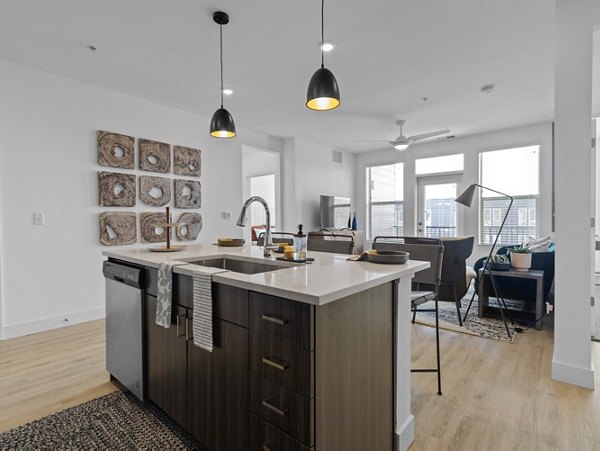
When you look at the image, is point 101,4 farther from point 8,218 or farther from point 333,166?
point 333,166

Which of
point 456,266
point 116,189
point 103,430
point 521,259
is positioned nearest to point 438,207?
point 521,259

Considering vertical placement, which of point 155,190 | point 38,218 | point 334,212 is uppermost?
point 155,190

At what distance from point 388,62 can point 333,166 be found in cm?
387

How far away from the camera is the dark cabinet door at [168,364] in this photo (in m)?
1.59

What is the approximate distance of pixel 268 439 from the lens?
3.83 feet

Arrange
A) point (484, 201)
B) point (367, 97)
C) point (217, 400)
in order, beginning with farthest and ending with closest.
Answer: point (484, 201), point (367, 97), point (217, 400)

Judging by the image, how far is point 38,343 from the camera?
2996 mm

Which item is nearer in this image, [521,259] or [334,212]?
[521,259]

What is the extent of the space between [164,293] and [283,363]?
2.78 ft

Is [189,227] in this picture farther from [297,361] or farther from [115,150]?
[297,361]

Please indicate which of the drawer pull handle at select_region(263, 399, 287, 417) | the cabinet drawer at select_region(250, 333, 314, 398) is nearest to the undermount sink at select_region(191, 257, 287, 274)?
the cabinet drawer at select_region(250, 333, 314, 398)

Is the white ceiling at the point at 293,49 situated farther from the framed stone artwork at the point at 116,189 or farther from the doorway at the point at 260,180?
the doorway at the point at 260,180

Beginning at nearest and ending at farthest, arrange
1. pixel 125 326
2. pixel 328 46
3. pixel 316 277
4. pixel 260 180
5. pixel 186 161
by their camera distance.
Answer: pixel 316 277 < pixel 125 326 < pixel 328 46 < pixel 186 161 < pixel 260 180

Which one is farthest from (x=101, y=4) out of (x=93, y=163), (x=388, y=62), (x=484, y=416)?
(x=484, y=416)
